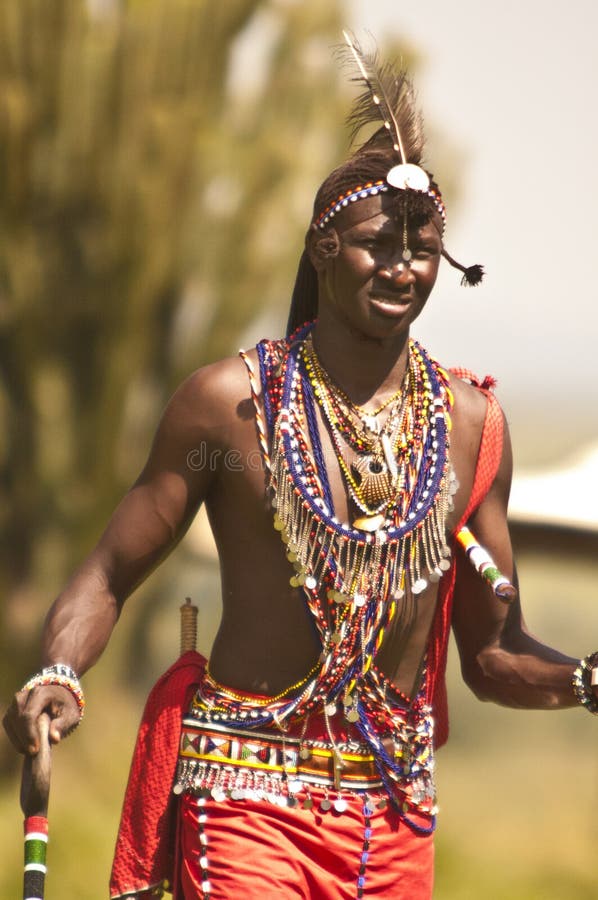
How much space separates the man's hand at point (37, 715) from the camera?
362cm

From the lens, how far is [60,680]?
3.80m

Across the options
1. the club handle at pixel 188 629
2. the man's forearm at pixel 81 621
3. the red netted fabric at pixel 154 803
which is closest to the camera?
the man's forearm at pixel 81 621

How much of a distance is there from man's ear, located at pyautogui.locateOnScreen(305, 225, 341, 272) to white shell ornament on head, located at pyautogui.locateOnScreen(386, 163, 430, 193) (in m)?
0.20

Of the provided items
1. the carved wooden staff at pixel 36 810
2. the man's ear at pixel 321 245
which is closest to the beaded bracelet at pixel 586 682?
the man's ear at pixel 321 245

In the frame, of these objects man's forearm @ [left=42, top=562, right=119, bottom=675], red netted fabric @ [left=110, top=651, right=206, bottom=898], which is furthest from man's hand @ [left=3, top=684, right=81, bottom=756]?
red netted fabric @ [left=110, top=651, right=206, bottom=898]

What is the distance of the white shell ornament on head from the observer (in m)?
4.17

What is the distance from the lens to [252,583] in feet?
13.8

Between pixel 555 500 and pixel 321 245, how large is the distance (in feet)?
18.9

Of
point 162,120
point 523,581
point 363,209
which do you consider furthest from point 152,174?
point 363,209

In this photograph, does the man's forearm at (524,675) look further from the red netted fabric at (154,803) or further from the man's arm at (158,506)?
the man's arm at (158,506)

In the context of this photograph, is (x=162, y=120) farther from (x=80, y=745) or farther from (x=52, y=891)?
(x=52, y=891)

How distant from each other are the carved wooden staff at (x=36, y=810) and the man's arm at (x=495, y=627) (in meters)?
1.30

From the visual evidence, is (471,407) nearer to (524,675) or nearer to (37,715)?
(524,675)

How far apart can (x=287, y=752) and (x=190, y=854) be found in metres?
0.33
